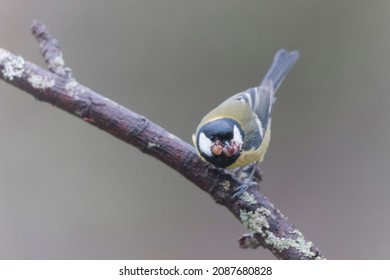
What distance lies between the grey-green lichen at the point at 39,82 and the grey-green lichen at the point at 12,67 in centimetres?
2

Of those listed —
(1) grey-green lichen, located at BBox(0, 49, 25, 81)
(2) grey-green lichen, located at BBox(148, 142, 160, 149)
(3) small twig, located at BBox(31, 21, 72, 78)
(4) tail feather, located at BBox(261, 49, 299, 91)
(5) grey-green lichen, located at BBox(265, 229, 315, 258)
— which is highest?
(4) tail feather, located at BBox(261, 49, 299, 91)

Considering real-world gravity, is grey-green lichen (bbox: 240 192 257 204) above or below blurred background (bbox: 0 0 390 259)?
below

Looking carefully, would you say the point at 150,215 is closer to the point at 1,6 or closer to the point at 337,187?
the point at 337,187

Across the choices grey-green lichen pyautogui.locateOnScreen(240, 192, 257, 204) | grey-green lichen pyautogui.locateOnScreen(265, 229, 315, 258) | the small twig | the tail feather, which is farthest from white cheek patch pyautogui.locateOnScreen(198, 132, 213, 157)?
the tail feather

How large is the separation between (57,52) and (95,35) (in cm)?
81

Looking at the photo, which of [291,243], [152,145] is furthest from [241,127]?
[291,243]

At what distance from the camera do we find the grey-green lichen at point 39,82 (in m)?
1.04

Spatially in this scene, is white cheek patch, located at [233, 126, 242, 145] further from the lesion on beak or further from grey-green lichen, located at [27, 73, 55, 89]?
grey-green lichen, located at [27, 73, 55, 89]

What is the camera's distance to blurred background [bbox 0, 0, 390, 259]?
1676 millimetres

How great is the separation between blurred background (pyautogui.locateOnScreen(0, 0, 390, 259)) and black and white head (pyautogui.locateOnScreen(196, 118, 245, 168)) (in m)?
0.58

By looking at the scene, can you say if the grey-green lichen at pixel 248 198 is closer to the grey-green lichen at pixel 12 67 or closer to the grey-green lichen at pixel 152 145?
the grey-green lichen at pixel 152 145

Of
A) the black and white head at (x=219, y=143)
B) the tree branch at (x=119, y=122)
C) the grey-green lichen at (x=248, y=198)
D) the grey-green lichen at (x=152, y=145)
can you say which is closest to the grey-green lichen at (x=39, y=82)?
the tree branch at (x=119, y=122)

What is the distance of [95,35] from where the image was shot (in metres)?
1.88
